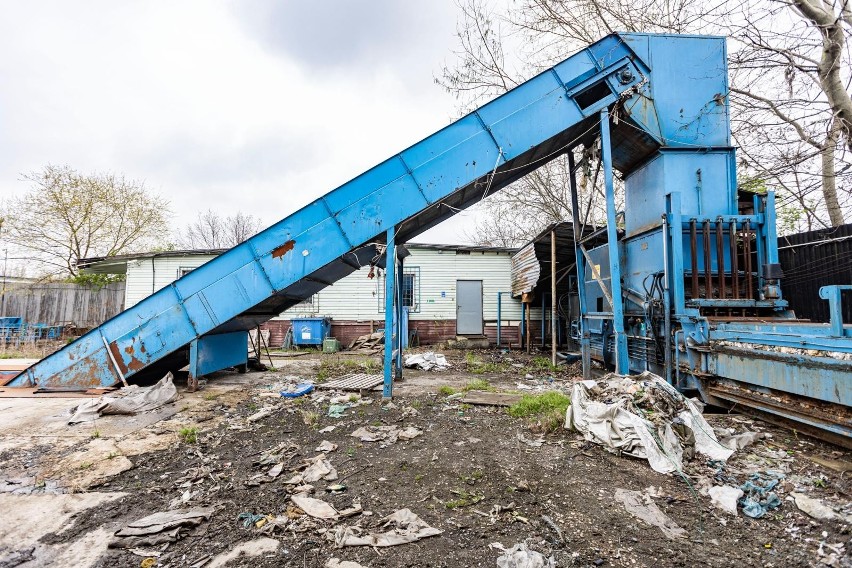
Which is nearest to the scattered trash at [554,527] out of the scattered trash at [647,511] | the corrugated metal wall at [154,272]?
the scattered trash at [647,511]

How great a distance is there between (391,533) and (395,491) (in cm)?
61

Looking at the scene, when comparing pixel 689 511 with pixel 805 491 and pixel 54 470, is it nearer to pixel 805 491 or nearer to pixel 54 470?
pixel 805 491

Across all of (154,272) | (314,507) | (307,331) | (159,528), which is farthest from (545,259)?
(154,272)

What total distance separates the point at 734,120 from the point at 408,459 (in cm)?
752

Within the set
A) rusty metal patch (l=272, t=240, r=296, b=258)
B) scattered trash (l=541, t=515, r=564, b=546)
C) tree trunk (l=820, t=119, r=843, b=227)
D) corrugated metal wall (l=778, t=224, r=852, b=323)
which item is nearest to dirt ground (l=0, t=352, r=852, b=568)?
scattered trash (l=541, t=515, r=564, b=546)

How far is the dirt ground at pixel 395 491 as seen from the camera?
7.25 feet

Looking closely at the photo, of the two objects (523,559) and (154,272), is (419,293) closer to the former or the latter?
(154,272)

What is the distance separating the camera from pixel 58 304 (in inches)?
628

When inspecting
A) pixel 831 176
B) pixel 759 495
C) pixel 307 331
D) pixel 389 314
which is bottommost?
pixel 759 495

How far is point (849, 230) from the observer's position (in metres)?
7.02

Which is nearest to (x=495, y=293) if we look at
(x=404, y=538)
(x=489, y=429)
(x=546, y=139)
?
(x=546, y=139)

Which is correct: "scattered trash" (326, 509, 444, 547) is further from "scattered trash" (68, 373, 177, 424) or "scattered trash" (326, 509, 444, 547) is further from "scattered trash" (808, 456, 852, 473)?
"scattered trash" (68, 373, 177, 424)

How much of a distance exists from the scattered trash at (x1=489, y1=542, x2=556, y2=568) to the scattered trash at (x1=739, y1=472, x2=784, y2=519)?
1609mm

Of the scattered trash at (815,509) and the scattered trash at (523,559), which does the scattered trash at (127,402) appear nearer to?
the scattered trash at (523,559)
